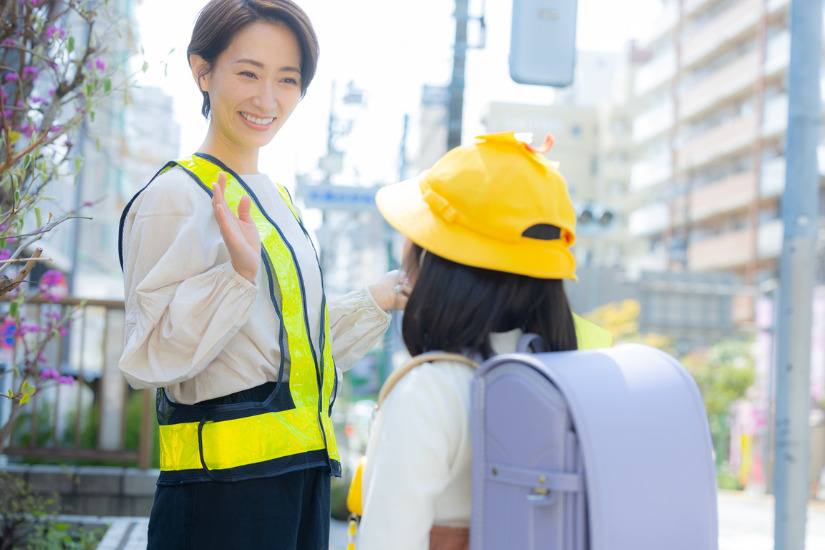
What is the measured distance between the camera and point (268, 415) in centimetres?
163

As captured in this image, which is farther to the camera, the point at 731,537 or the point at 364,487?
the point at 731,537

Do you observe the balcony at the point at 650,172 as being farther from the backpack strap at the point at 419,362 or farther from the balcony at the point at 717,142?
the backpack strap at the point at 419,362

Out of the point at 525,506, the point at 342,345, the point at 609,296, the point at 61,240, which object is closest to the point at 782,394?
the point at 342,345

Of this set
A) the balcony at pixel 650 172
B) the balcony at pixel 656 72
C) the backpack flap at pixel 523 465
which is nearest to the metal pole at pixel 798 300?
the backpack flap at pixel 523 465

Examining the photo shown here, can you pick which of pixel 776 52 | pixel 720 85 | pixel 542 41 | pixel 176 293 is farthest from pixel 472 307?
pixel 720 85

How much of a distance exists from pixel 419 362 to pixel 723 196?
36.7 meters

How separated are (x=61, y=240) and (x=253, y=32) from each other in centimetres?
1534

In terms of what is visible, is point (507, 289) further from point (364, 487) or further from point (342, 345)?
point (342, 345)

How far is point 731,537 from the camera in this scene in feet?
27.6

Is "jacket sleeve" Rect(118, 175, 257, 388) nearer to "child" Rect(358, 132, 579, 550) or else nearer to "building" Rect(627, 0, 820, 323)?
"child" Rect(358, 132, 579, 550)

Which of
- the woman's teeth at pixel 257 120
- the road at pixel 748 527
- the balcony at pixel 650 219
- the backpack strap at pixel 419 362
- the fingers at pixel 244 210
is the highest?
the balcony at pixel 650 219

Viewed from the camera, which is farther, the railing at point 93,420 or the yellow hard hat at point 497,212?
the railing at point 93,420

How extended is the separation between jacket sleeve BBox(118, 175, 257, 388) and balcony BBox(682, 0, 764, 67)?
35.7 metres

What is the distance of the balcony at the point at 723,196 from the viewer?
111 feet
